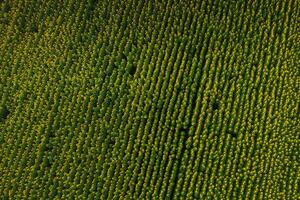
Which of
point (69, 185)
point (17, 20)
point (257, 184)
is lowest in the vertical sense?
point (69, 185)

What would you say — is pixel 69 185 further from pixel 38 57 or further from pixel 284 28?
pixel 284 28

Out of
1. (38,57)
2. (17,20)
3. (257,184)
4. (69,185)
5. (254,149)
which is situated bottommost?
(69,185)

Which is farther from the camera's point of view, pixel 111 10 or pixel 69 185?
pixel 111 10

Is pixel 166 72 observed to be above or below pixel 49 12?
→ below

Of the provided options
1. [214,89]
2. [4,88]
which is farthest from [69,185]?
[214,89]

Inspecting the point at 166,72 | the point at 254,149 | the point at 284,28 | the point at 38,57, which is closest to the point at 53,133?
the point at 38,57

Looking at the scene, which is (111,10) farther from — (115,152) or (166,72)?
(115,152)
